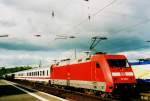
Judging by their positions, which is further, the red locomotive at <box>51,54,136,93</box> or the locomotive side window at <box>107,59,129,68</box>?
the locomotive side window at <box>107,59,129,68</box>

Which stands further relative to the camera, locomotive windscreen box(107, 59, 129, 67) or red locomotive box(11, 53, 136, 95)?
locomotive windscreen box(107, 59, 129, 67)

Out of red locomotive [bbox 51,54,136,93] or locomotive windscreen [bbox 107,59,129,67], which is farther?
locomotive windscreen [bbox 107,59,129,67]

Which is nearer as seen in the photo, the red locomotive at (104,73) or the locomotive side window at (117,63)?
the red locomotive at (104,73)

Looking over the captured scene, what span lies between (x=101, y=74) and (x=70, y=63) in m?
8.77

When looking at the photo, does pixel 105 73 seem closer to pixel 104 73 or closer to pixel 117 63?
pixel 104 73

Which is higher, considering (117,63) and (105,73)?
(117,63)

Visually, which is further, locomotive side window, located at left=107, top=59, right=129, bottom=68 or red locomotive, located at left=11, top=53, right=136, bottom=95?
locomotive side window, located at left=107, top=59, right=129, bottom=68

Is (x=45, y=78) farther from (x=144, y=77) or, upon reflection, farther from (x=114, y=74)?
(x=114, y=74)

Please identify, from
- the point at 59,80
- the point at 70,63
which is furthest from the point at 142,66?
the point at 59,80

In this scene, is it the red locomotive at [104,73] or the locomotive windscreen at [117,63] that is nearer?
the red locomotive at [104,73]

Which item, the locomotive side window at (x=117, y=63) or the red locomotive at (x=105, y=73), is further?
the locomotive side window at (x=117, y=63)

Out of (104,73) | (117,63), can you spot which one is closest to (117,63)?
(117,63)

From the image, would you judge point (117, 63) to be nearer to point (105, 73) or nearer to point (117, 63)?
point (117, 63)

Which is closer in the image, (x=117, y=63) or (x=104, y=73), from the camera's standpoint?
(x=104, y=73)
